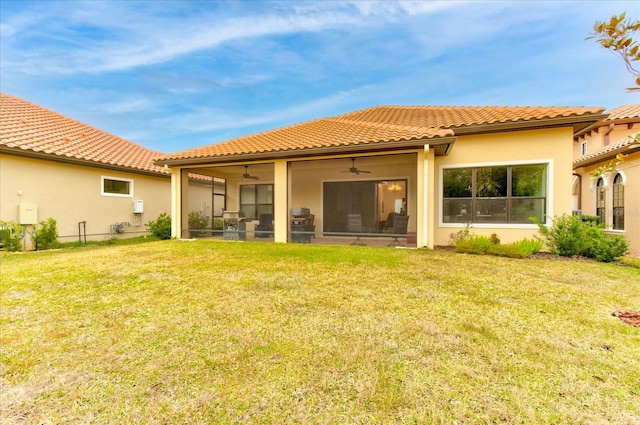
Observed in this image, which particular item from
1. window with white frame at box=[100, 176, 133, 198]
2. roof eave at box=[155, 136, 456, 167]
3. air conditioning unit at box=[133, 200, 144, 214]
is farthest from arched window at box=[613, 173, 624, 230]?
window with white frame at box=[100, 176, 133, 198]

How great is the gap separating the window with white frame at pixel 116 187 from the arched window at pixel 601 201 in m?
20.0

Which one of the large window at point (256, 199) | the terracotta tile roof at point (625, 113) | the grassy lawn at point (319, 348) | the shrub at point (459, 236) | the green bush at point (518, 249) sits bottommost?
the grassy lawn at point (319, 348)

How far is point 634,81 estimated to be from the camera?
7.68ft

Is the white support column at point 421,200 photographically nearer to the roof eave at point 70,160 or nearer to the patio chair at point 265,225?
the patio chair at point 265,225

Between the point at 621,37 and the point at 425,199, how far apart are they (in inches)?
241

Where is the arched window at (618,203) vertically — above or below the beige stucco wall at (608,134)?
below

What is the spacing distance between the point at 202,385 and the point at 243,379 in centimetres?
32

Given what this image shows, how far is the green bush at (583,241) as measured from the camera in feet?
23.7

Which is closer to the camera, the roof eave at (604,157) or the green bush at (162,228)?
the roof eave at (604,157)

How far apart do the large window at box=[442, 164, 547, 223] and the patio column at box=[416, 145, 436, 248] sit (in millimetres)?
1302

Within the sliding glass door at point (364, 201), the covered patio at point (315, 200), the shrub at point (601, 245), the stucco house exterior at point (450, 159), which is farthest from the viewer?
the sliding glass door at point (364, 201)

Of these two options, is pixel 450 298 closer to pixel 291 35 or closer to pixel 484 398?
pixel 484 398

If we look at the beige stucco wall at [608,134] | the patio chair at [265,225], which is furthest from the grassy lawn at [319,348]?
the beige stucco wall at [608,134]

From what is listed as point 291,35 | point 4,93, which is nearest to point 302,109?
point 291,35
